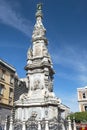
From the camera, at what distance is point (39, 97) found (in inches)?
1003

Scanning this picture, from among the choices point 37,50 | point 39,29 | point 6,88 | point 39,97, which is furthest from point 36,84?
point 6,88

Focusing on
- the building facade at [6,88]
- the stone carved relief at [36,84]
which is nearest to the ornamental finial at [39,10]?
the stone carved relief at [36,84]

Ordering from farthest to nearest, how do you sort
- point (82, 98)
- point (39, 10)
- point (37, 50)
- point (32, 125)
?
point (82, 98) < point (39, 10) < point (37, 50) < point (32, 125)

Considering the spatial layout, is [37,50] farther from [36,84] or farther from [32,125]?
[32,125]

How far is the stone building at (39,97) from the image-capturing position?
74.1 ft

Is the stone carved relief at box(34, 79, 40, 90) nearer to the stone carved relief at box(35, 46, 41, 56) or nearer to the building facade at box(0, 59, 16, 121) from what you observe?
the stone carved relief at box(35, 46, 41, 56)

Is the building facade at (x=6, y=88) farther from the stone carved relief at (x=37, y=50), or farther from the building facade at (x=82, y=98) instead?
the building facade at (x=82, y=98)

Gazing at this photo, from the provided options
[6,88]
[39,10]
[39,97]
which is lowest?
[39,97]

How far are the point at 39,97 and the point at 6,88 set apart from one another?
60.1 feet

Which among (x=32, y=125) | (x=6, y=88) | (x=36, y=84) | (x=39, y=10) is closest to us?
(x=32, y=125)

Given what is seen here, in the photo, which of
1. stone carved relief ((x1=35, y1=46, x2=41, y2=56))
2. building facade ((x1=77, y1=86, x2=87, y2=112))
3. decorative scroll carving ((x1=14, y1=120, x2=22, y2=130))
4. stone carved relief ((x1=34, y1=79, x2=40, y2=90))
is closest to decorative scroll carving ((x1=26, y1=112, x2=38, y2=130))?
decorative scroll carving ((x1=14, y1=120, x2=22, y2=130))

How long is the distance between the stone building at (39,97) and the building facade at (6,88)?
14109 mm

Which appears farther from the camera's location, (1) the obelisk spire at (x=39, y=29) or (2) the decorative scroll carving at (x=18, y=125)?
(1) the obelisk spire at (x=39, y=29)

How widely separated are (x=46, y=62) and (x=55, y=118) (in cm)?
763
